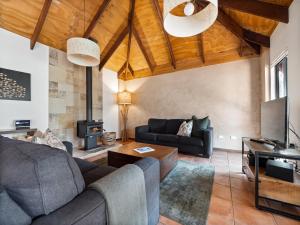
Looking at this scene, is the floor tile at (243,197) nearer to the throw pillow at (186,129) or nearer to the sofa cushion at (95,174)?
the sofa cushion at (95,174)

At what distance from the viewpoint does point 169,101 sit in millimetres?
4891

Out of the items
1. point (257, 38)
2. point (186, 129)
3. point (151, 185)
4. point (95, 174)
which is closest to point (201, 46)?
point (257, 38)

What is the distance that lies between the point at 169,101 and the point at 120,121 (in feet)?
7.16

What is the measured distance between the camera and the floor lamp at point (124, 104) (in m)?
5.38

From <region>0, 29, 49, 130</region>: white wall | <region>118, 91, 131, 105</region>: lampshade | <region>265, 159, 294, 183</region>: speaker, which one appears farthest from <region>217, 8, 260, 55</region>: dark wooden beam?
<region>0, 29, 49, 130</region>: white wall

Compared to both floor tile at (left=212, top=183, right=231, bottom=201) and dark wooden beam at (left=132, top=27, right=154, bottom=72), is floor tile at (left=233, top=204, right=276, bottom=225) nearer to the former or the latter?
floor tile at (left=212, top=183, right=231, bottom=201)

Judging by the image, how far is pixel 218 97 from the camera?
160 inches

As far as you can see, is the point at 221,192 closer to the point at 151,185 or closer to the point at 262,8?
the point at 151,185

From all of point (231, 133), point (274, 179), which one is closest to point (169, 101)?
point (231, 133)

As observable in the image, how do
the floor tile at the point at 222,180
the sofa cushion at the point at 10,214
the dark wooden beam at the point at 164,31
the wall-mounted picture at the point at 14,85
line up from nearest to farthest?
the sofa cushion at the point at 10,214
the floor tile at the point at 222,180
the wall-mounted picture at the point at 14,85
the dark wooden beam at the point at 164,31

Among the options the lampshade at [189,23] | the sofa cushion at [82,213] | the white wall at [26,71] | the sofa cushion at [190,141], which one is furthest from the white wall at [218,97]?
the sofa cushion at [82,213]

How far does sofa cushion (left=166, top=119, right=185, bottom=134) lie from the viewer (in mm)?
4254

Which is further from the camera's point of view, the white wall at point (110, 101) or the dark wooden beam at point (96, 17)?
the white wall at point (110, 101)

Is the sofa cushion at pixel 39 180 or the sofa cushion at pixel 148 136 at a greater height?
the sofa cushion at pixel 39 180
